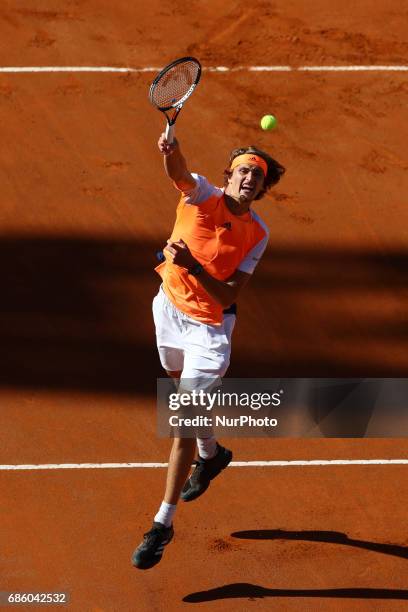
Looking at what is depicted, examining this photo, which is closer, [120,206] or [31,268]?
[31,268]

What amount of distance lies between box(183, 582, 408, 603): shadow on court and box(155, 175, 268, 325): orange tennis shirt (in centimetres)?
187

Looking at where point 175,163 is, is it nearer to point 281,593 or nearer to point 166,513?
point 166,513

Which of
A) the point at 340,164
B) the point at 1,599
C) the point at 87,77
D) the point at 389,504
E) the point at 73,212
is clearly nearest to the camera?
the point at 1,599

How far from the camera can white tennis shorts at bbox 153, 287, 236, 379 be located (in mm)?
7402

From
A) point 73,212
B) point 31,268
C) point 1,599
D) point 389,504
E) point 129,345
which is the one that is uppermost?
point 73,212

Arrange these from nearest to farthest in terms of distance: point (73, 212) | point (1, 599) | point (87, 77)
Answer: point (1, 599)
point (73, 212)
point (87, 77)

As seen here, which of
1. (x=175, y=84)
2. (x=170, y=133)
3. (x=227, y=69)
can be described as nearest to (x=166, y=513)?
(x=170, y=133)

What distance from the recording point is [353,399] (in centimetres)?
920

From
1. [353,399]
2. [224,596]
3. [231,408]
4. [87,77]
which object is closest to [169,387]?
[231,408]

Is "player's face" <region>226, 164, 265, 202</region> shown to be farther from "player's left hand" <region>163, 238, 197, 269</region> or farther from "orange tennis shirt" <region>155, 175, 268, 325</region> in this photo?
"player's left hand" <region>163, 238, 197, 269</region>

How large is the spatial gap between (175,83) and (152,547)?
3.19 meters

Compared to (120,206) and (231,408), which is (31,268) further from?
(231,408)

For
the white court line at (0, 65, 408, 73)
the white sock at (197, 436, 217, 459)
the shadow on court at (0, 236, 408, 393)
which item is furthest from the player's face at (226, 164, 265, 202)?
the white court line at (0, 65, 408, 73)

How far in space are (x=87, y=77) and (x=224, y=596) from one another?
6853 mm
